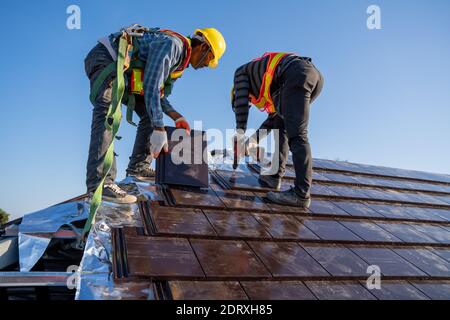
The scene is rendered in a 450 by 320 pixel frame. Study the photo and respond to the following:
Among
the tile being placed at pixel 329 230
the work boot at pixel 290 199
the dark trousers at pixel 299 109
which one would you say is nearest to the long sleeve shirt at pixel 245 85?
the dark trousers at pixel 299 109

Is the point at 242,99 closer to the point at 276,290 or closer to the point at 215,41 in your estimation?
the point at 215,41

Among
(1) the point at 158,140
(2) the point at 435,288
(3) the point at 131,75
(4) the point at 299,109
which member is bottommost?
(2) the point at 435,288

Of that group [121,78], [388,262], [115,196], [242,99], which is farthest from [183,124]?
[388,262]

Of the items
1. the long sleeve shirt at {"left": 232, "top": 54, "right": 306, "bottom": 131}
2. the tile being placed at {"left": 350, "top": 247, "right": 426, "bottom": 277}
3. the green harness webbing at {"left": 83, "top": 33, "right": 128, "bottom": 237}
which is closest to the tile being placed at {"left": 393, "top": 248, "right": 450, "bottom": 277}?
the tile being placed at {"left": 350, "top": 247, "right": 426, "bottom": 277}

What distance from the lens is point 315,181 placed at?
16.3 ft

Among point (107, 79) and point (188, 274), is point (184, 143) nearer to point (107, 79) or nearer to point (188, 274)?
point (107, 79)

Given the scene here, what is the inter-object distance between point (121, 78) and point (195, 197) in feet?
4.45

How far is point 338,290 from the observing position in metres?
2.30

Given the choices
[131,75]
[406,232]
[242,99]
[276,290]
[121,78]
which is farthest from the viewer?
[242,99]

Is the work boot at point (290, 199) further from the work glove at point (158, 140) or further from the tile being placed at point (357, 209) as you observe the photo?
the work glove at point (158, 140)

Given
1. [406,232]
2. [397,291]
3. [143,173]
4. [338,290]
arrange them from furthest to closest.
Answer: [143,173] < [406,232] < [397,291] < [338,290]

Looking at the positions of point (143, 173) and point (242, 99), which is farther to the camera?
point (143, 173)

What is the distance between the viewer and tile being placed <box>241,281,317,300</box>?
6.71 ft
